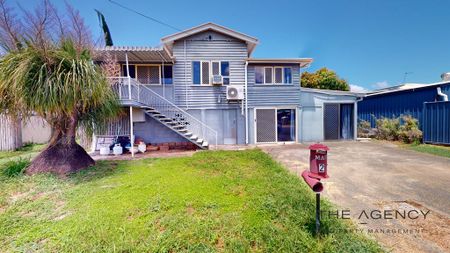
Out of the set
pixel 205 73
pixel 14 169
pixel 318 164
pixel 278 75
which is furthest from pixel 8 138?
pixel 278 75

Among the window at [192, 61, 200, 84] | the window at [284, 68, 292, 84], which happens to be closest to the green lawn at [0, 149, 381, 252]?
the window at [192, 61, 200, 84]

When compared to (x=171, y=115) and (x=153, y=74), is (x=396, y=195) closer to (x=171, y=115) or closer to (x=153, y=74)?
(x=171, y=115)

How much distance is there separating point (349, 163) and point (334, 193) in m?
2.90

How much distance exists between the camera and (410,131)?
961 centimetres

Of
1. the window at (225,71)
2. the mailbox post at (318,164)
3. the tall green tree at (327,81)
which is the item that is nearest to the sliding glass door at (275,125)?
the window at (225,71)

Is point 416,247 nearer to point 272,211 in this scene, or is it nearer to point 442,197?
point 272,211

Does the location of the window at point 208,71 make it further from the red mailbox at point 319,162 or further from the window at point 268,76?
the red mailbox at point 319,162

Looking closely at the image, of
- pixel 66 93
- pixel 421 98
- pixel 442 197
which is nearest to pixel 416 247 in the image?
pixel 442 197

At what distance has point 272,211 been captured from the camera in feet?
10.2

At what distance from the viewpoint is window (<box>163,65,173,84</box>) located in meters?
9.75

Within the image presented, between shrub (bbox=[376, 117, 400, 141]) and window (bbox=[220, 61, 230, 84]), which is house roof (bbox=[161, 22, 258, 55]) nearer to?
window (bbox=[220, 61, 230, 84])

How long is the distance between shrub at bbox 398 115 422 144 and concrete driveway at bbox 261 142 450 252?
3254mm

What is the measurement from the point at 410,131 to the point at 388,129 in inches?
38.3

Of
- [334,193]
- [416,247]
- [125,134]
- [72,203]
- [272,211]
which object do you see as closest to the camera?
[416,247]
